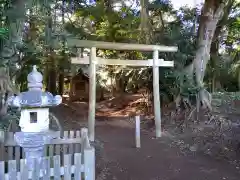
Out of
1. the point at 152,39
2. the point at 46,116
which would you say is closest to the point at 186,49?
the point at 152,39

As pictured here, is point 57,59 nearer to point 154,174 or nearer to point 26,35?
point 26,35

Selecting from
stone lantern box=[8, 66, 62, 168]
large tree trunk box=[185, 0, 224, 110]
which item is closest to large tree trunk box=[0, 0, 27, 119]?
stone lantern box=[8, 66, 62, 168]

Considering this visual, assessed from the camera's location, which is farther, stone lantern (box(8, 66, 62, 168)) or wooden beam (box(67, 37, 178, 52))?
wooden beam (box(67, 37, 178, 52))

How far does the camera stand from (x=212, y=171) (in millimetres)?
4918

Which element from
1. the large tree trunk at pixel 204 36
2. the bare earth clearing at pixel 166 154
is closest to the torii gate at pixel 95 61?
the bare earth clearing at pixel 166 154

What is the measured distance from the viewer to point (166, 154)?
610 centimetres

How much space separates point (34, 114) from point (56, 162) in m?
0.75

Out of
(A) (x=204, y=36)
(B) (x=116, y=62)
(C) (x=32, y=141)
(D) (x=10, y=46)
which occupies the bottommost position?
(C) (x=32, y=141)

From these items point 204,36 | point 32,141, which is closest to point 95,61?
point 32,141

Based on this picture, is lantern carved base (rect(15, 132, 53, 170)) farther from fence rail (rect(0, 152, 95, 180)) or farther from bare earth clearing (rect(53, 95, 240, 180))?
bare earth clearing (rect(53, 95, 240, 180))

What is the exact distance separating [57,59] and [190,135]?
233 inches

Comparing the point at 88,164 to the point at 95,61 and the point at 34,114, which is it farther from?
the point at 95,61

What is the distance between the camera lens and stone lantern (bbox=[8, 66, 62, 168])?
3.06m

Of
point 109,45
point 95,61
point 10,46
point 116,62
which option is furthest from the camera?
point 116,62
